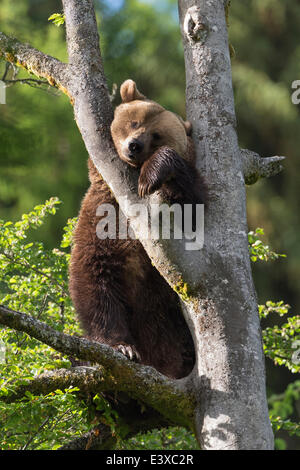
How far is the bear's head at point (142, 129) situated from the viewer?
4.70m

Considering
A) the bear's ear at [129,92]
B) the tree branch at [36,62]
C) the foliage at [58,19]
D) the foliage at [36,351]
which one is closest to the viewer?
the foliage at [36,351]

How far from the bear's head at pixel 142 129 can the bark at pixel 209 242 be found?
308 millimetres

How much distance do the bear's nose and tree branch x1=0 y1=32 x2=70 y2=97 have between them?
54cm

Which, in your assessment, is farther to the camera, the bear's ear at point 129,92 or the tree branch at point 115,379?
the bear's ear at point 129,92

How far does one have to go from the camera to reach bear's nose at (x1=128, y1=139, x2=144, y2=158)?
466cm

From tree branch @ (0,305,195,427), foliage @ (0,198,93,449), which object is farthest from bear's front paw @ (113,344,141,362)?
tree branch @ (0,305,195,427)

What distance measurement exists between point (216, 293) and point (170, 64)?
1529cm

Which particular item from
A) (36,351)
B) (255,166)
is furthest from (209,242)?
(36,351)

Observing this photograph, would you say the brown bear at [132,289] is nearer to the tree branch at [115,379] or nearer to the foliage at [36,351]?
the foliage at [36,351]

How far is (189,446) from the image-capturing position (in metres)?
5.62

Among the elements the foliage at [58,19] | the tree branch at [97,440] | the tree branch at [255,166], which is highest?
the foliage at [58,19]

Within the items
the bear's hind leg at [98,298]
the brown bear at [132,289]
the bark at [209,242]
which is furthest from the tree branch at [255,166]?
the bear's hind leg at [98,298]

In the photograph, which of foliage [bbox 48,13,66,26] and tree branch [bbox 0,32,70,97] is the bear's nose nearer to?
tree branch [bbox 0,32,70,97]
